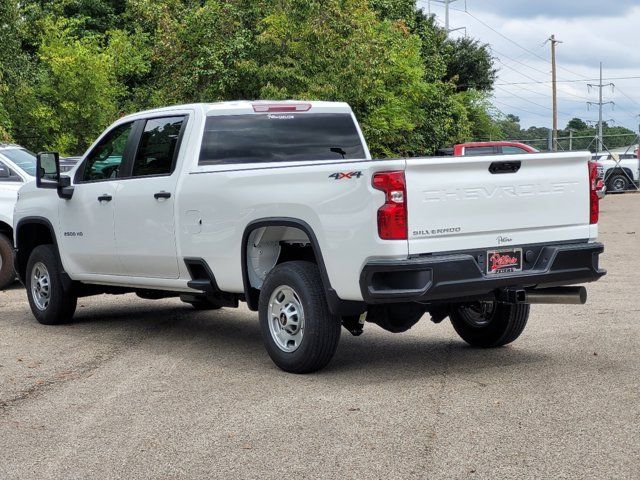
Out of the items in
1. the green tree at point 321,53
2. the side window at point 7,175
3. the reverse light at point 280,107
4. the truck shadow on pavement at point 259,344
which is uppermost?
the green tree at point 321,53

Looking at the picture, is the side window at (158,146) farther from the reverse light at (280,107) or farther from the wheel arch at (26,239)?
the wheel arch at (26,239)

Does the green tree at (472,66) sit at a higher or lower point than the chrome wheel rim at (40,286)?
higher

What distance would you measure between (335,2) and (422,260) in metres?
25.3

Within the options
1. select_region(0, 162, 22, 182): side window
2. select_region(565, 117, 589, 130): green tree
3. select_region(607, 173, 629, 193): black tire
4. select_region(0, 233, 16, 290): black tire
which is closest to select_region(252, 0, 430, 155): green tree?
select_region(607, 173, 629, 193): black tire

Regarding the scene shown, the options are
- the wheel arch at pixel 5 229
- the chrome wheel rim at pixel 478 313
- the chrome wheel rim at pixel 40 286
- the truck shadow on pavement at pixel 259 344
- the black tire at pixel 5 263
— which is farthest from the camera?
the wheel arch at pixel 5 229

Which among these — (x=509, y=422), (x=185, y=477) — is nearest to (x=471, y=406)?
(x=509, y=422)

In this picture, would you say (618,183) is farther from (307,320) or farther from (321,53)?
(307,320)

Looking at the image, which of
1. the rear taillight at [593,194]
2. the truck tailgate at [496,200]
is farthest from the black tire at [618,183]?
the truck tailgate at [496,200]

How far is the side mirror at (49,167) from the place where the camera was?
10.3m

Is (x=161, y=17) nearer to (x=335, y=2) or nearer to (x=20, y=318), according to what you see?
(x=335, y=2)

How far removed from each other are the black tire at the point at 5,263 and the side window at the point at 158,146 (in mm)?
5834

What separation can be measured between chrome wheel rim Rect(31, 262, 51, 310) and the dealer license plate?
17.2ft

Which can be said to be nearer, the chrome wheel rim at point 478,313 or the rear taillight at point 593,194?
the rear taillight at point 593,194

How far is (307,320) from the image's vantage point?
754cm
